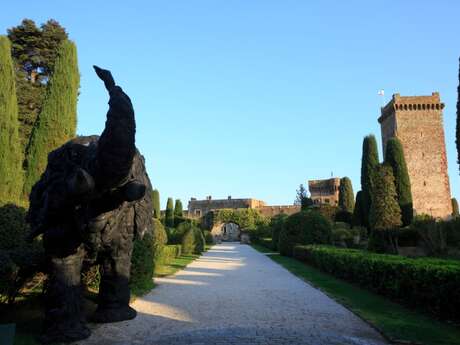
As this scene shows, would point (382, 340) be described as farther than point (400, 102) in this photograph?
No

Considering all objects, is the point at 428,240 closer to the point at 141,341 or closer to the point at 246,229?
the point at 141,341

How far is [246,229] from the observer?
2183 inches

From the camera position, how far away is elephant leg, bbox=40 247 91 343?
5027 millimetres

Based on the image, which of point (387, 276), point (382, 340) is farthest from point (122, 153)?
point (387, 276)

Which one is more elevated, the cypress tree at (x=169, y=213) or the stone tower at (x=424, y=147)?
the stone tower at (x=424, y=147)

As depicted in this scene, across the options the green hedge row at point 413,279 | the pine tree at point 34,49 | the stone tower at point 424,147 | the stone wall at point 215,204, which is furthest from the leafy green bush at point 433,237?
the stone wall at point 215,204

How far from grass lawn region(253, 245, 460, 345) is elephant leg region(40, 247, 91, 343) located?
163 inches

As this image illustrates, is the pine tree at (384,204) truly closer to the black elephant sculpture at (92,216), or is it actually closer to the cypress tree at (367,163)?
the cypress tree at (367,163)

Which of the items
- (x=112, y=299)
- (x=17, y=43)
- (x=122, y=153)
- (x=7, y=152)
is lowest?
(x=112, y=299)

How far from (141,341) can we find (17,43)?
23211 mm

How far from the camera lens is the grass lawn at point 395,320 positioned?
221 inches

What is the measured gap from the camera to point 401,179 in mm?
33812

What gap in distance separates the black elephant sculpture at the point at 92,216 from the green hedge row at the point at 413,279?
204 inches

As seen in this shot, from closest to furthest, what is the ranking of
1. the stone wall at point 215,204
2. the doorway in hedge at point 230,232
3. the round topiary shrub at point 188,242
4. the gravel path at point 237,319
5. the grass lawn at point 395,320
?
the gravel path at point 237,319
the grass lawn at point 395,320
the round topiary shrub at point 188,242
the doorway in hedge at point 230,232
the stone wall at point 215,204
